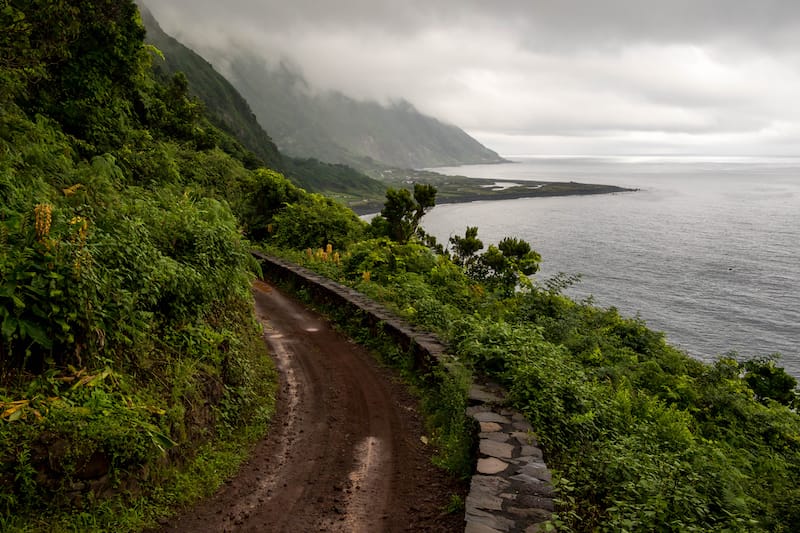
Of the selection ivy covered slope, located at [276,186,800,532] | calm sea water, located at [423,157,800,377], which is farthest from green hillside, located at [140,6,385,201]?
ivy covered slope, located at [276,186,800,532]

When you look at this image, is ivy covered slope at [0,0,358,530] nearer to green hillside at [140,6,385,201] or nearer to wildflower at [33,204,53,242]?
wildflower at [33,204,53,242]

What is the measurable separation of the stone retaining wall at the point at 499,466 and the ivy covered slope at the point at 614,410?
23 cm

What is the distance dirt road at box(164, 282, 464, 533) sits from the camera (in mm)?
5637

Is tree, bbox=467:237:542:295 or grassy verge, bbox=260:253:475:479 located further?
tree, bbox=467:237:542:295

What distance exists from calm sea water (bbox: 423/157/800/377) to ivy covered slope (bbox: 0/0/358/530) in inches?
1438

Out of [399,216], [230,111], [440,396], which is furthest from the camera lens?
[230,111]

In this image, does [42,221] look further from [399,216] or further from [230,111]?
[230,111]

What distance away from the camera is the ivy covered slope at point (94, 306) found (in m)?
4.89

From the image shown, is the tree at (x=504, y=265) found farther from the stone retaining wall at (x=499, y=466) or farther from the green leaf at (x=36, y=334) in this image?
the green leaf at (x=36, y=334)

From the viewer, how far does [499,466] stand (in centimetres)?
616

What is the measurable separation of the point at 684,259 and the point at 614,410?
232 feet

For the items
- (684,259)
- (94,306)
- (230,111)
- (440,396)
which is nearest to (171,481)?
(94,306)

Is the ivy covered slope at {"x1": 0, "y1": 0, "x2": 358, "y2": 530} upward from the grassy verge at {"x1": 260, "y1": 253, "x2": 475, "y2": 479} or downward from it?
upward

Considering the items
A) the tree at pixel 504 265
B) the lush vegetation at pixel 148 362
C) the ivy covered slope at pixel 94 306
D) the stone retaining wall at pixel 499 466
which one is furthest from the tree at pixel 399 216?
the stone retaining wall at pixel 499 466
